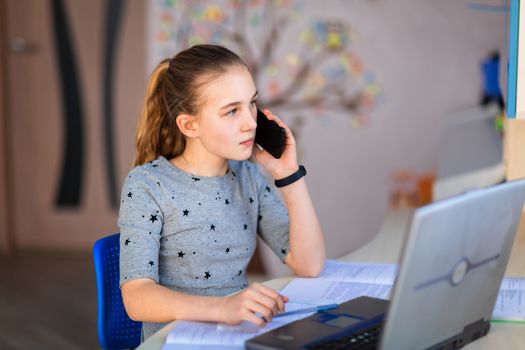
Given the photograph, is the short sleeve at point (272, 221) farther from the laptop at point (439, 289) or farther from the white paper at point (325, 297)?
the laptop at point (439, 289)

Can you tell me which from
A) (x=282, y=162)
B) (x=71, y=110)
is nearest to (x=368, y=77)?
(x=71, y=110)

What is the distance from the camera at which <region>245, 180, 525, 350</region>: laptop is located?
0.93 meters

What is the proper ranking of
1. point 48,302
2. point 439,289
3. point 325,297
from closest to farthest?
1. point 439,289
2. point 325,297
3. point 48,302

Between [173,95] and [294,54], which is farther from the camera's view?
[294,54]

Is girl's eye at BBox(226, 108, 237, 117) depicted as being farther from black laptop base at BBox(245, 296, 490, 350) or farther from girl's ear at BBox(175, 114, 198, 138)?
black laptop base at BBox(245, 296, 490, 350)

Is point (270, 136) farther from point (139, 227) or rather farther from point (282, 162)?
point (139, 227)

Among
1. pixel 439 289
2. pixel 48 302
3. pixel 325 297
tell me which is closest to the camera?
pixel 439 289

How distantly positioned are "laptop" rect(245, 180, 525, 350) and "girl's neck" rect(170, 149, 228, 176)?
454mm

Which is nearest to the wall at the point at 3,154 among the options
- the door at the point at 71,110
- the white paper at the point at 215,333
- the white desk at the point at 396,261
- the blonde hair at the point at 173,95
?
the door at the point at 71,110

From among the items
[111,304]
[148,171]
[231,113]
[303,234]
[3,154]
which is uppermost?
[231,113]

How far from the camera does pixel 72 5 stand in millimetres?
4465

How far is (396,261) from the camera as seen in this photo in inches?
67.1

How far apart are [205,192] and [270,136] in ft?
0.57

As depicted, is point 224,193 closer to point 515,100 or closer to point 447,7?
point 515,100
